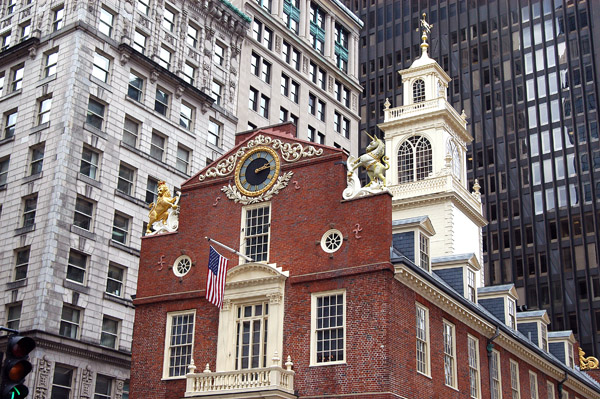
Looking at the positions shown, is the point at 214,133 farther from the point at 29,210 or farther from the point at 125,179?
the point at 29,210

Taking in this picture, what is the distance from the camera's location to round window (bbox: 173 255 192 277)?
3562 centimetres

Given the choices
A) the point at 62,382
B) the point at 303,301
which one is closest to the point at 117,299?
the point at 62,382

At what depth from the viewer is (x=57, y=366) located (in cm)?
4659

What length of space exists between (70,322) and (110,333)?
328cm

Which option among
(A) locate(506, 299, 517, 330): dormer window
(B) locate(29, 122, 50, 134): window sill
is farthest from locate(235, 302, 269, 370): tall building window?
(B) locate(29, 122, 50, 134): window sill

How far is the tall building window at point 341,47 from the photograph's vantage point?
81.8 m

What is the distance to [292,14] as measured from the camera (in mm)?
75625

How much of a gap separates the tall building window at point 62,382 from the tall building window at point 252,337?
58.6 feet

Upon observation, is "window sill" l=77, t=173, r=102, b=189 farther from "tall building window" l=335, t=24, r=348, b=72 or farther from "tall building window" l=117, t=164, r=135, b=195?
"tall building window" l=335, t=24, r=348, b=72

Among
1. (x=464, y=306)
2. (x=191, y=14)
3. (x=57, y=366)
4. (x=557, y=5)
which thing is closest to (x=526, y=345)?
(x=464, y=306)

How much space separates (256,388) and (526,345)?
55.9ft

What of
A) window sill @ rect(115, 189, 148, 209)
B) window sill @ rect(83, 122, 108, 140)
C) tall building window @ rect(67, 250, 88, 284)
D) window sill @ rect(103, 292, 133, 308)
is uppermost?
window sill @ rect(83, 122, 108, 140)

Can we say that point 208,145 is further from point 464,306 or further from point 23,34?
point 464,306

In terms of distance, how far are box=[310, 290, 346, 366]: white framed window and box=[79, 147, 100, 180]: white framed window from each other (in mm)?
24824
